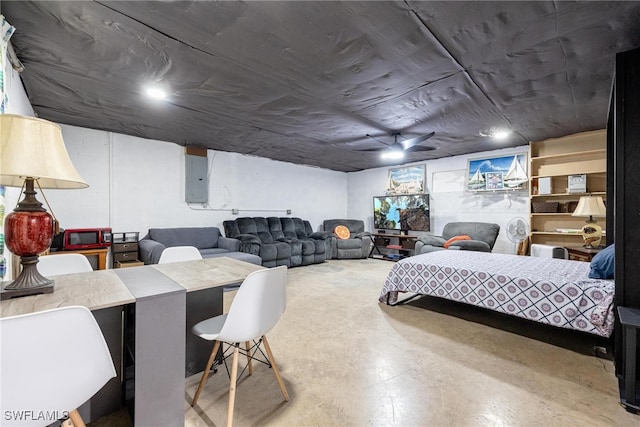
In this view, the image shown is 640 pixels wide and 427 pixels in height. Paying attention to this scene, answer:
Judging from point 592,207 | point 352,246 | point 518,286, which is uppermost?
point 592,207

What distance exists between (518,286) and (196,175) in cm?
498

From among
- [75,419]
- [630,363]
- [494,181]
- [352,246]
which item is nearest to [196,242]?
[352,246]

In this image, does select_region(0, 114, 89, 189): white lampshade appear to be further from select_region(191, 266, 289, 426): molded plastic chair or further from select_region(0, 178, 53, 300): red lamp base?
select_region(191, 266, 289, 426): molded plastic chair

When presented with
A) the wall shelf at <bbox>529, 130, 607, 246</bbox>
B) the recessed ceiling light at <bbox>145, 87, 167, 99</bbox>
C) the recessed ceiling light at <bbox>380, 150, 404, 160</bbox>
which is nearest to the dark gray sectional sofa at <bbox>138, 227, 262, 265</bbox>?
the recessed ceiling light at <bbox>145, 87, 167, 99</bbox>

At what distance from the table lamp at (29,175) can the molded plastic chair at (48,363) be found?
1.63ft

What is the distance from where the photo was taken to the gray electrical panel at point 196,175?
16.6 ft

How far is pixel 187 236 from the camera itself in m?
4.76

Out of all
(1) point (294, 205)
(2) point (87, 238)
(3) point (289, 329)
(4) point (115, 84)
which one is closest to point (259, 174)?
(1) point (294, 205)

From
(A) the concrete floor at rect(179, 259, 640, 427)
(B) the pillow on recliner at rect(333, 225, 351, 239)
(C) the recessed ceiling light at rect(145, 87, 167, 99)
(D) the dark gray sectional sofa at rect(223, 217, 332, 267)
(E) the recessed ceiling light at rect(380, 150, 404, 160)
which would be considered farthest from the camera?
(B) the pillow on recliner at rect(333, 225, 351, 239)

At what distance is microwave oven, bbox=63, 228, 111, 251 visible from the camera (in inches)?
144

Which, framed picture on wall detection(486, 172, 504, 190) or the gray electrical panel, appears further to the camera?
framed picture on wall detection(486, 172, 504, 190)

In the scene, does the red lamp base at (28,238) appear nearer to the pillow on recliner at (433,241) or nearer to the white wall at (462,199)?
the pillow on recliner at (433,241)

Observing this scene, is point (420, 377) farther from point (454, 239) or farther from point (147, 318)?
point (454, 239)

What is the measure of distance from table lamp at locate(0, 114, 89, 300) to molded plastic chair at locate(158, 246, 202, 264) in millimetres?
987
